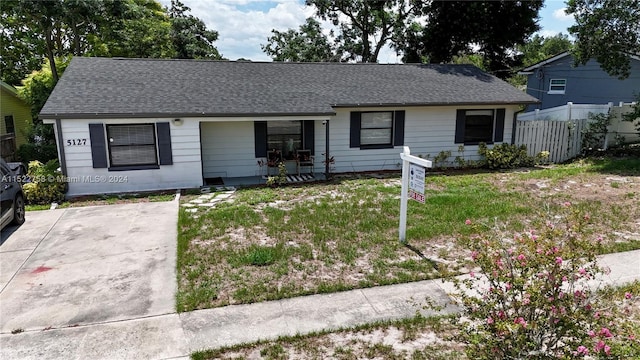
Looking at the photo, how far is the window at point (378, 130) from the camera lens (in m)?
14.2

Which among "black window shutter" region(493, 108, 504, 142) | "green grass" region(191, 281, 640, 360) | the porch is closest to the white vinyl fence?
"black window shutter" region(493, 108, 504, 142)

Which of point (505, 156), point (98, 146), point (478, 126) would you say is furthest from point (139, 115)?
point (505, 156)

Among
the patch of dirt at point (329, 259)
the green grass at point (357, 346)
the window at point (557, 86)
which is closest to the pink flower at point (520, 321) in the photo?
the green grass at point (357, 346)

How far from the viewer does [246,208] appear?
10.0m

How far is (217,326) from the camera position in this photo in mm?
5086

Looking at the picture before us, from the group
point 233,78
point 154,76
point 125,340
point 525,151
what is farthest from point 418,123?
point 125,340

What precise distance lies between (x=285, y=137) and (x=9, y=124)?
15682 millimetres

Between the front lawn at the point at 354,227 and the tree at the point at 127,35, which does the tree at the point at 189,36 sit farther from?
the front lawn at the point at 354,227

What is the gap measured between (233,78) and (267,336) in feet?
36.9

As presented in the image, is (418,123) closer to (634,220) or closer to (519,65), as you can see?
(634,220)

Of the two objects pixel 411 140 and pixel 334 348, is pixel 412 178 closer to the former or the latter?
pixel 334 348

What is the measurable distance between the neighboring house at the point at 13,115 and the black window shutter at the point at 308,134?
13.2 m

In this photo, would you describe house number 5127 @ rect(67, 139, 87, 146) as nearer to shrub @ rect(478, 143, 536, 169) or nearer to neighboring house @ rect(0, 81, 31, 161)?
neighboring house @ rect(0, 81, 31, 161)

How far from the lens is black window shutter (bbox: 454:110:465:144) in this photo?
48.8 feet
